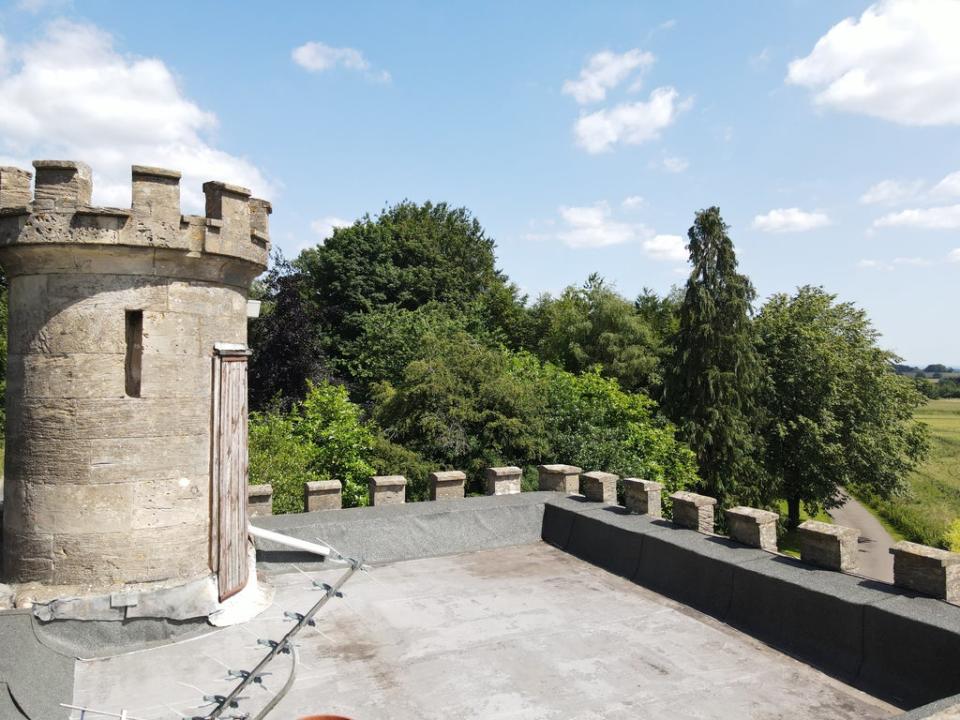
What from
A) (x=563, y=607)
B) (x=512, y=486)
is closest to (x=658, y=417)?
(x=512, y=486)

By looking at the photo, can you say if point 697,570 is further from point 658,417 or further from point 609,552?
point 658,417

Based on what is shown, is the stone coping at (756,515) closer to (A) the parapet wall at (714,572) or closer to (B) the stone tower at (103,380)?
(A) the parapet wall at (714,572)

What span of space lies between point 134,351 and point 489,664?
4.72 metres

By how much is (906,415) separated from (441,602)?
31915 millimetres

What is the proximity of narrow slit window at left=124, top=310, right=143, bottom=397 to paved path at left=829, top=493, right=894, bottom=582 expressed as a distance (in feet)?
63.9

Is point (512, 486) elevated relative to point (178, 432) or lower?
lower

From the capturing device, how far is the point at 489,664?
21.4ft

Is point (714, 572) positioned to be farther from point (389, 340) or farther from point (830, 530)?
point (389, 340)

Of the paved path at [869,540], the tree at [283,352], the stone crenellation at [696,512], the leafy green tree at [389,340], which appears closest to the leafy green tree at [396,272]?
the leafy green tree at [389,340]

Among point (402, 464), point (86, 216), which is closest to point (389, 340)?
point (402, 464)

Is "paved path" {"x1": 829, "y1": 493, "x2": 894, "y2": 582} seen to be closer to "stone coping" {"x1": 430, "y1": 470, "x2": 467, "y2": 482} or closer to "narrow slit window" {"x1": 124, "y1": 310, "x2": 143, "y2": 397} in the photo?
"stone coping" {"x1": 430, "y1": 470, "x2": 467, "y2": 482}

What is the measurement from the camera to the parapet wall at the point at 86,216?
6445 mm

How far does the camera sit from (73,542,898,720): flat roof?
573cm

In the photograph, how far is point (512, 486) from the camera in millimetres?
12242
